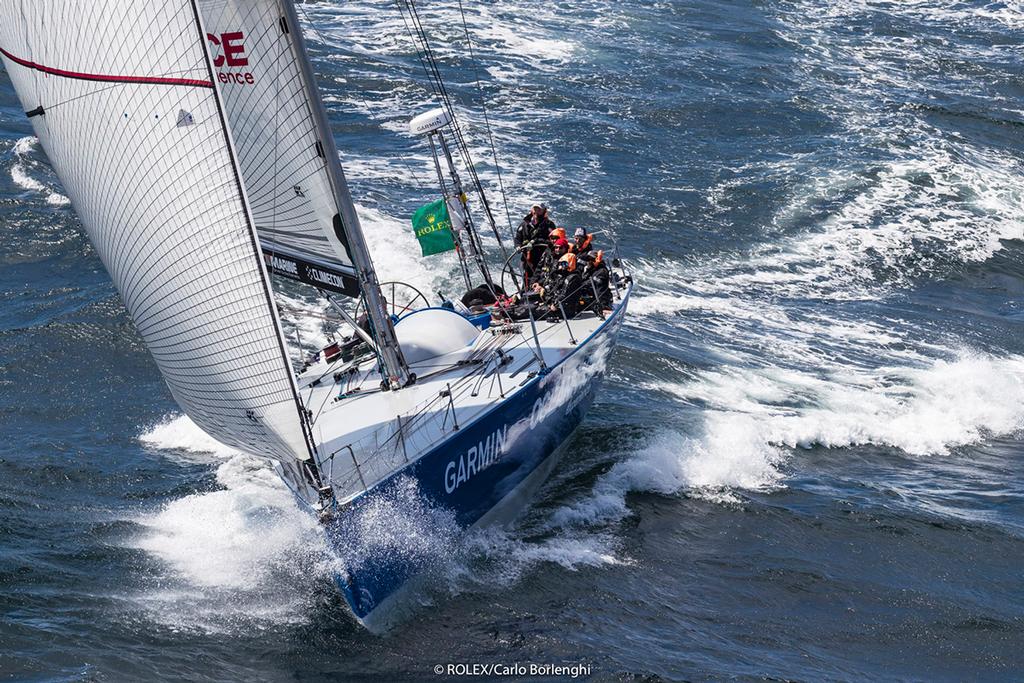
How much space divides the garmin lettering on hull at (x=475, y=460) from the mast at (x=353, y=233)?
45.3 inches

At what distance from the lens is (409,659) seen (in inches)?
383

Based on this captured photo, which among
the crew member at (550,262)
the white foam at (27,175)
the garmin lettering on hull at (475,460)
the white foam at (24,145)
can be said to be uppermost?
the white foam at (24,145)

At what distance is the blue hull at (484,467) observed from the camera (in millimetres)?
9875

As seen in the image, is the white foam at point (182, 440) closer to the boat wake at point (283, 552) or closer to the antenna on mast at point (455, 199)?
the boat wake at point (283, 552)

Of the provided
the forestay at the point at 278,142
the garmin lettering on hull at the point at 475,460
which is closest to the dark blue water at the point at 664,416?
the garmin lettering on hull at the point at 475,460

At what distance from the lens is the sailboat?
8.27 metres

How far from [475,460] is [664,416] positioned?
14.4ft

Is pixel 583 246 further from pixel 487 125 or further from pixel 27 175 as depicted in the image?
pixel 27 175

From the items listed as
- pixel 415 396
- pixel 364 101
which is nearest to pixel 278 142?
pixel 415 396

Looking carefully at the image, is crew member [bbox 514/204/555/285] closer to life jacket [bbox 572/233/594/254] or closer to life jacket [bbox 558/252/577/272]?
life jacket [bbox 572/233/594/254]

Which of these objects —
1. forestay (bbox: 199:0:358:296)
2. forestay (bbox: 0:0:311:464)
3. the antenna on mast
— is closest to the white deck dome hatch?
the antenna on mast

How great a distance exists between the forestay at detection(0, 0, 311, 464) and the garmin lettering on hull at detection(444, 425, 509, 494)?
1.83 meters

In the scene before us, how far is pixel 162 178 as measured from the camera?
8359 millimetres

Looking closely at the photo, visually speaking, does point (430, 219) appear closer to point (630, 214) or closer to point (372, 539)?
point (372, 539)
